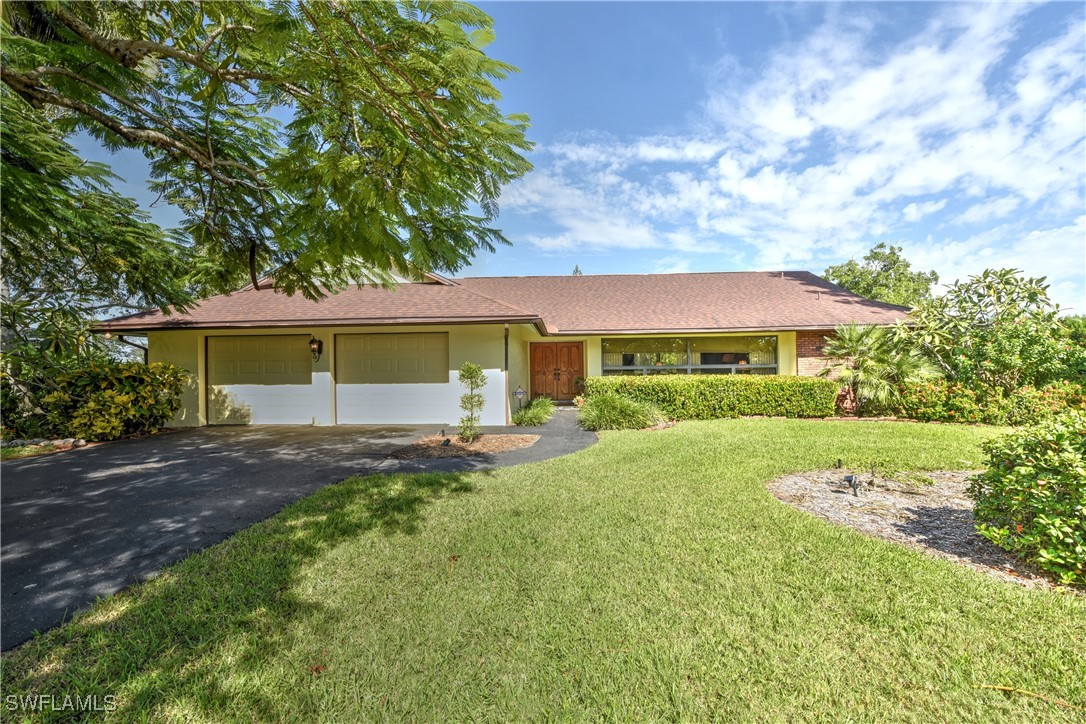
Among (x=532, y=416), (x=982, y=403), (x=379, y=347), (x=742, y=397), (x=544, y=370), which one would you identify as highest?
(x=379, y=347)

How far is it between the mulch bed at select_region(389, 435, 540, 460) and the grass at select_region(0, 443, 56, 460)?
6.81 metres

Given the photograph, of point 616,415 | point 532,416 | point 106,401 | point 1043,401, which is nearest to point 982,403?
point 1043,401

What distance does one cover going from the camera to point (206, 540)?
12.1 feet

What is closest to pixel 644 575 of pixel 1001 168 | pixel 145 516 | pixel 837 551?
pixel 837 551

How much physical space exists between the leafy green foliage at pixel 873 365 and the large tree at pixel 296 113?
35.5ft

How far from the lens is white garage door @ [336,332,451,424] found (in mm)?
10555

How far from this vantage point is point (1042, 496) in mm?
2871

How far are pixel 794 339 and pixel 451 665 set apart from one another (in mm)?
13846

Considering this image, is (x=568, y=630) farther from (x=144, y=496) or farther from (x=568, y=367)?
(x=568, y=367)

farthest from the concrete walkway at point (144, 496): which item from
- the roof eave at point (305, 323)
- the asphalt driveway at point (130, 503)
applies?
the roof eave at point (305, 323)

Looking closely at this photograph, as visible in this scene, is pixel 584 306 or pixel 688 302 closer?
pixel 688 302

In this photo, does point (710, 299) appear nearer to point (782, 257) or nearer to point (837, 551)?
point (782, 257)

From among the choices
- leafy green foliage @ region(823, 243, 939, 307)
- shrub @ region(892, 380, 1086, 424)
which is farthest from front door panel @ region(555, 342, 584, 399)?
leafy green foliage @ region(823, 243, 939, 307)

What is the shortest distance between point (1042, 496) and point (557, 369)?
1231 cm
